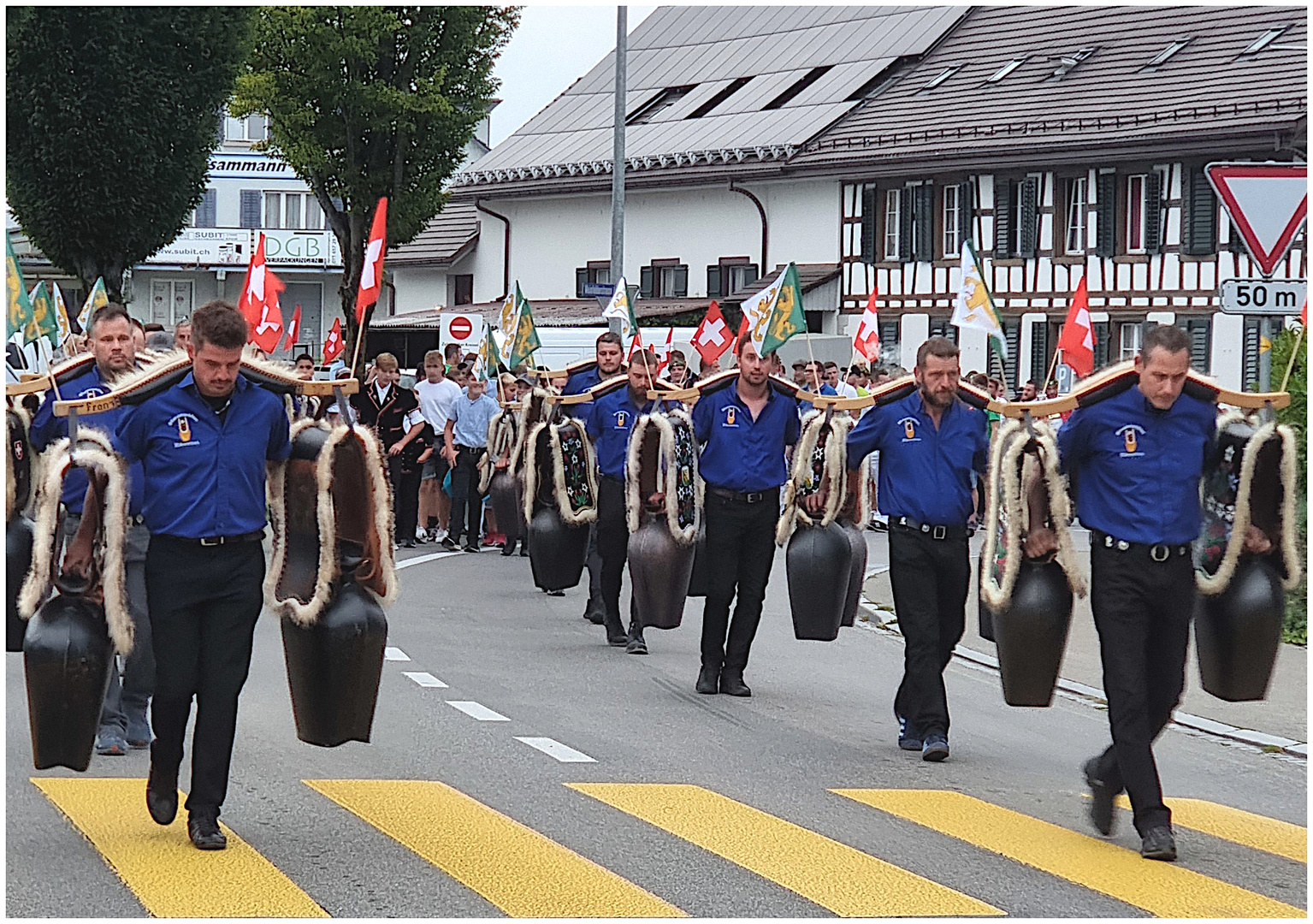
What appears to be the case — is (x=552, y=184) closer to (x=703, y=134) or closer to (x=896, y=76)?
(x=703, y=134)

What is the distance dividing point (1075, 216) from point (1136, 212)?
129cm

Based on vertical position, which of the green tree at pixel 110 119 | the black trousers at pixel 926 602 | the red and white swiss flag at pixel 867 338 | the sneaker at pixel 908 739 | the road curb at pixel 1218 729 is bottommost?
the road curb at pixel 1218 729

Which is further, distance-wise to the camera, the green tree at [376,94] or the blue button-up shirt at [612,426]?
the green tree at [376,94]

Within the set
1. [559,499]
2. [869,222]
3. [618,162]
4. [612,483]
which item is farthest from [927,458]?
[869,222]

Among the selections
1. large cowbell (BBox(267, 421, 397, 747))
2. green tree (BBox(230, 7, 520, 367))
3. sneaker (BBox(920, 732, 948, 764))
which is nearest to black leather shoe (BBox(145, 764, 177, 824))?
large cowbell (BBox(267, 421, 397, 747))

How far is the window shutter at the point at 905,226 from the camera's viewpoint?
3929 cm

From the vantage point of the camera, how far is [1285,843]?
7859 mm

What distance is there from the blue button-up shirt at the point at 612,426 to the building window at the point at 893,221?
26.5 metres

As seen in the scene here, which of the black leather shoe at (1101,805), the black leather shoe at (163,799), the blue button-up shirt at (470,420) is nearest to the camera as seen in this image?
the black leather shoe at (163,799)

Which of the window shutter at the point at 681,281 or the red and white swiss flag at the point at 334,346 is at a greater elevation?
the window shutter at the point at 681,281

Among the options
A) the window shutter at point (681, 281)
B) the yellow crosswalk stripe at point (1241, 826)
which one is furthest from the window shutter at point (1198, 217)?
the yellow crosswalk stripe at point (1241, 826)

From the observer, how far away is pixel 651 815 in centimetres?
798

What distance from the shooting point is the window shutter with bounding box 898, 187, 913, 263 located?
39287mm

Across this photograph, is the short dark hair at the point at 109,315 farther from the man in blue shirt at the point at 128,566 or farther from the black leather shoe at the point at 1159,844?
the black leather shoe at the point at 1159,844
